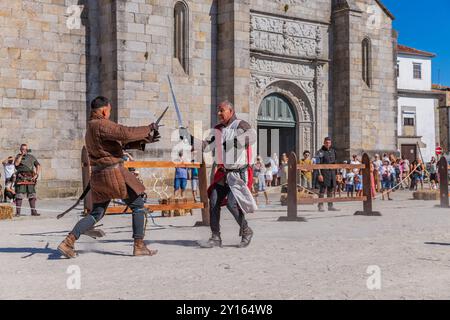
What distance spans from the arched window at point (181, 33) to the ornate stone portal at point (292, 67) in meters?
2.73

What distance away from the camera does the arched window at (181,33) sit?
21.3 m

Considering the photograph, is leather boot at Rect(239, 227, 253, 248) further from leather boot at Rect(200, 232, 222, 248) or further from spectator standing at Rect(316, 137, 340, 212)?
spectator standing at Rect(316, 137, 340, 212)

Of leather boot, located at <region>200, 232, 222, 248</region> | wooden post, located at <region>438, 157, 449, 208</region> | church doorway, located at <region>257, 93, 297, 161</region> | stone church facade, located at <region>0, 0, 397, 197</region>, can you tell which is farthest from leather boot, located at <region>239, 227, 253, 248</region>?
church doorway, located at <region>257, 93, 297, 161</region>

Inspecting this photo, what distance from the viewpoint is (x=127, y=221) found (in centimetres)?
1263

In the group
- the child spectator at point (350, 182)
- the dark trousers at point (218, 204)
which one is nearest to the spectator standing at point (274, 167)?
the child spectator at point (350, 182)

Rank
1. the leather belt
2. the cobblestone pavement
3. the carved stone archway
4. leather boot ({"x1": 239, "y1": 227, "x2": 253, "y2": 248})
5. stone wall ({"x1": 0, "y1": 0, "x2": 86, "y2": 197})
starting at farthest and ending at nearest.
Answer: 1. the carved stone archway
2. stone wall ({"x1": 0, "y1": 0, "x2": 86, "y2": 197})
3. leather boot ({"x1": 239, "y1": 227, "x2": 253, "y2": 248})
4. the leather belt
5. the cobblestone pavement

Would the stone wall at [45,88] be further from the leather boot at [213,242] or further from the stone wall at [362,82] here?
the leather boot at [213,242]

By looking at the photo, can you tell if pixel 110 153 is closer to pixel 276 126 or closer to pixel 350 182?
pixel 350 182

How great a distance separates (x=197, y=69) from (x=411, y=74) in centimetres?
2815

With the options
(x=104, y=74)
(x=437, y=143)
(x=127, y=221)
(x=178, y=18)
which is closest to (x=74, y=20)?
(x=104, y=74)

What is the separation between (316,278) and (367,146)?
2184 cm

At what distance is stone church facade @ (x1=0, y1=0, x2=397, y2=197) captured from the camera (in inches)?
750

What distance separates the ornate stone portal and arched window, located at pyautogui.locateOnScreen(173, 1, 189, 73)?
273cm

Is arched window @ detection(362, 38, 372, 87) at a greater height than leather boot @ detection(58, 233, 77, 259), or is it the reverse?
arched window @ detection(362, 38, 372, 87)
